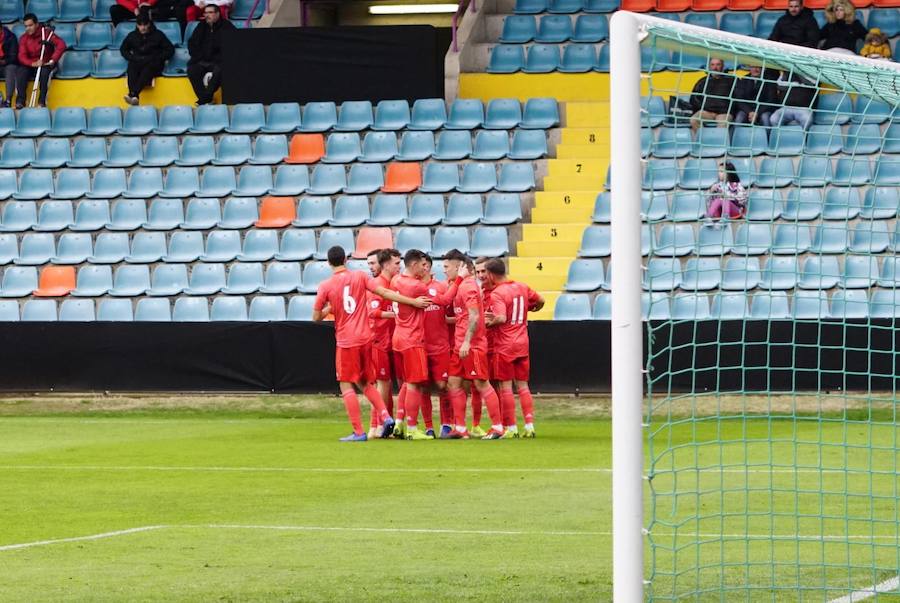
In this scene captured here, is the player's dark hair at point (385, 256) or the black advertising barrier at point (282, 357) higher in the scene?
the player's dark hair at point (385, 256)

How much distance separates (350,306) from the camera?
51.8 ft

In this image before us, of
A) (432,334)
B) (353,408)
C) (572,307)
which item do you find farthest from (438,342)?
(572,307)

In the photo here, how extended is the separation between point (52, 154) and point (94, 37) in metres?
3.13

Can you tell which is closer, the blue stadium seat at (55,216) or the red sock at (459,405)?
the red sock at (459,405)

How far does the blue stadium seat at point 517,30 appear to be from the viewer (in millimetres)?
24672

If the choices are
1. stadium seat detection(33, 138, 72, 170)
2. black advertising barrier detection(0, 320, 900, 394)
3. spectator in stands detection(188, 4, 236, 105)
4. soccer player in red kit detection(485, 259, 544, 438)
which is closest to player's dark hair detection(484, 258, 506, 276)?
soccer player in red kit detection(485, 259, 544, 438)

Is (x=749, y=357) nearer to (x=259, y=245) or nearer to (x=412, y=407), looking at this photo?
(x=412, y=407)

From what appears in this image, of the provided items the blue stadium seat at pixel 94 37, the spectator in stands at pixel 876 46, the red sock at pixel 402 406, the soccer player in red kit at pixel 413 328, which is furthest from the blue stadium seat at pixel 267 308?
the spectator in stands at pixel 876 46

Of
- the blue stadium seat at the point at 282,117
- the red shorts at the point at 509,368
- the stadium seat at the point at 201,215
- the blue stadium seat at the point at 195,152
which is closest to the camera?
the red shorts at the point at 509,368

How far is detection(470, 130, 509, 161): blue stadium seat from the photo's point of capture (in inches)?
879

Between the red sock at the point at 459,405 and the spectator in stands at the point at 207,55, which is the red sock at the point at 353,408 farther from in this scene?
the spectator in stands at the point at 207,55

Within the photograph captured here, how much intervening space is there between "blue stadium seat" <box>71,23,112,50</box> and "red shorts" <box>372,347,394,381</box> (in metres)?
11.4

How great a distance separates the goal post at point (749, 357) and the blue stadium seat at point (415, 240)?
302 cm

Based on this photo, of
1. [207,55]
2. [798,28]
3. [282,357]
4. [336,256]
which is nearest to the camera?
[336,256]
